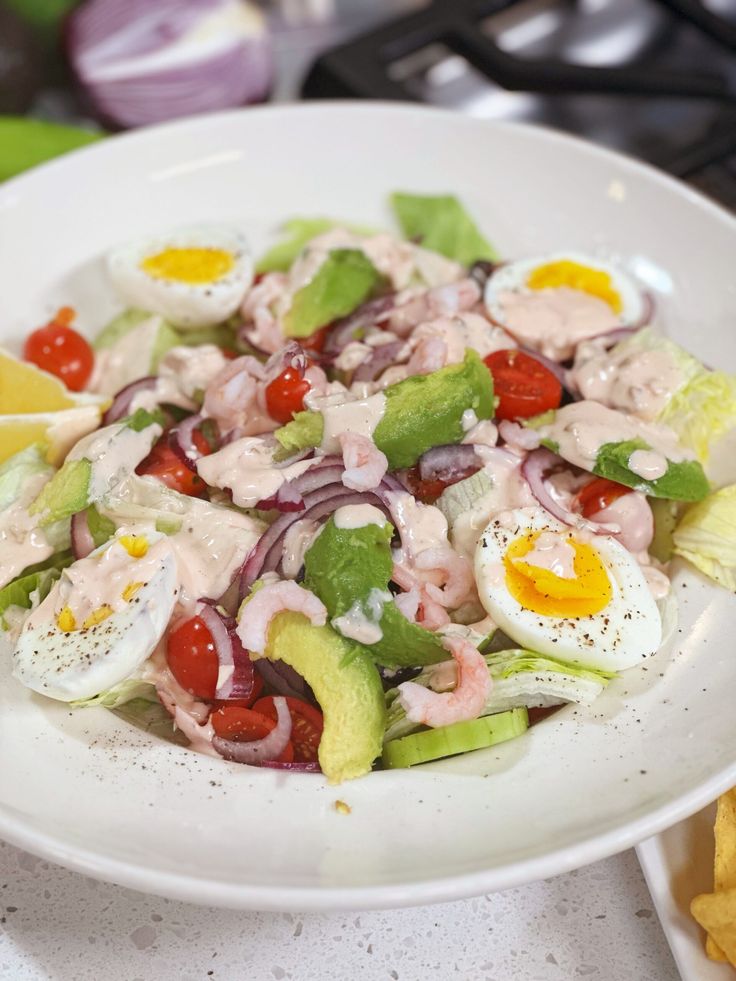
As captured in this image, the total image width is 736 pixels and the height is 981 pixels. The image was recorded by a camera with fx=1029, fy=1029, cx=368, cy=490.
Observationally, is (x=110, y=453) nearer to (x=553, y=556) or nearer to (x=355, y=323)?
(x=355, y=323)

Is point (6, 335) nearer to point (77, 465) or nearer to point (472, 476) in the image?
point (77, 465)

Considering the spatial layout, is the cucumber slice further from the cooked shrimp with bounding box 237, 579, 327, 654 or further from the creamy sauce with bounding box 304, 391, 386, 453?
the creamy sauce with bounding box 304, 391, 386, 453

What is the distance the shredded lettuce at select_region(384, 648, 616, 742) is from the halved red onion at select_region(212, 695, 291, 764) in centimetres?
24

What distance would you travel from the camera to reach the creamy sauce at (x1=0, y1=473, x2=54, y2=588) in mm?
2609

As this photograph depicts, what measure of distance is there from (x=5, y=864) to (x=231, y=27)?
12.7 ft

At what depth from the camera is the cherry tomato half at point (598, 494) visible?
106 inches

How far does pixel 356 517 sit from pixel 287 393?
1.78 ft

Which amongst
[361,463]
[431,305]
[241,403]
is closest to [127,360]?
[241,403]

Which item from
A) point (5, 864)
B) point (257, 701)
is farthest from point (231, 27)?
point (5, 864)

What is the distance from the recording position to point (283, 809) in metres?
2.11

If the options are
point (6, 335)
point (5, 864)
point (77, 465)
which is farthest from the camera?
point (6, 335)

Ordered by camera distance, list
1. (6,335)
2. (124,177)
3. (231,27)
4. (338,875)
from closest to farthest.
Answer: (338,875)
(6,335)
(124,177)
(231,27)

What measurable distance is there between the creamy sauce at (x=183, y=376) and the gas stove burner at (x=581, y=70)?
5.24 ft

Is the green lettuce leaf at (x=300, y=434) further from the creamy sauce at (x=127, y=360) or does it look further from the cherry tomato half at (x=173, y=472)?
the creamy sauce at (x=127, y=360)
